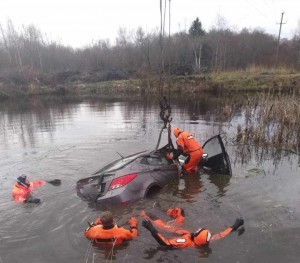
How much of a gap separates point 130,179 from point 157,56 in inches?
1766

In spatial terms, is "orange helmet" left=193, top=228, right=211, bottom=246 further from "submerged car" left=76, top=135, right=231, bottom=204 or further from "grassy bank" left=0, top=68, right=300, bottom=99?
"grassy bank" left=0, top=68, right=300, bottom=99

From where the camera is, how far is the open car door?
930 centimetres

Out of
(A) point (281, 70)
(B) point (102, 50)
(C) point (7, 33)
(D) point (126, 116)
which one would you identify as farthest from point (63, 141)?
(C) point (7, 33)

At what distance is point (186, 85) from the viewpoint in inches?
1539

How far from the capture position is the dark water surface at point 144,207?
A: 18.6 ft

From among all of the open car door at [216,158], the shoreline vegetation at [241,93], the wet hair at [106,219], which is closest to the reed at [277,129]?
the shoreline vegetation at [241,93]

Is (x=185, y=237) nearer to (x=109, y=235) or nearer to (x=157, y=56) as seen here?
(x=109, y=235)

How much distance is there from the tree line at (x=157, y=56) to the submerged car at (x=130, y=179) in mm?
35540

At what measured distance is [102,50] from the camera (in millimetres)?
67375

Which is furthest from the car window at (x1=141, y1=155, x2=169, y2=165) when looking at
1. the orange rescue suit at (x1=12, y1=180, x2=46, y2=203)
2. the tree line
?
the tree line

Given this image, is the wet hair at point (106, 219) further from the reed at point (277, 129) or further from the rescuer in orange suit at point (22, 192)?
the reed at point (277, 129)

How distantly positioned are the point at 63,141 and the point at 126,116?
8042 millimetres

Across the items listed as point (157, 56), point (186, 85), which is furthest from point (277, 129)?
point (157, 56)

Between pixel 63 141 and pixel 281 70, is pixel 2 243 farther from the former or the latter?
pixel 281 70
